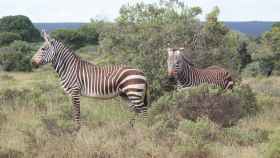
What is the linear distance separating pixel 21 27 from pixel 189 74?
1785 inches

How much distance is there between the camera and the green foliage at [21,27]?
54.8 m

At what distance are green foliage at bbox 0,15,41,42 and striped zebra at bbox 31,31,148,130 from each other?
44.0 m

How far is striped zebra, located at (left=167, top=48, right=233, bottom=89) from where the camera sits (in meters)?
11.8

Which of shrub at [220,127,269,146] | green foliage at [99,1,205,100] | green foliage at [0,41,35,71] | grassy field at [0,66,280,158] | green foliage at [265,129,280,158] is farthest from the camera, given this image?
green foliage at [0,41,35,71]

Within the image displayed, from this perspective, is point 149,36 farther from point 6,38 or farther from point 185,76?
point 6,38

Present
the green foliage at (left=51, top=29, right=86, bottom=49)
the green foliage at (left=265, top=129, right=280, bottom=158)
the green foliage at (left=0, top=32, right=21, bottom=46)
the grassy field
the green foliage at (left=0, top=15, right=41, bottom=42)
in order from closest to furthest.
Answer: the green foliage at (left=265, top=129, right=280, bottom=158)
the grassy field
the green foliage at (left=0, top=32, right=21, bottom=46)
the green foliage at (left=51, top=29, right=86, bottom=49)
the green foliage at (left=0, top=15, right=41, bottom=42)

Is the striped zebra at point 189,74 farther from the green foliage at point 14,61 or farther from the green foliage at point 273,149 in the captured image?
the green foliage at point 14,61

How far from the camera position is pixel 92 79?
11.0 meters

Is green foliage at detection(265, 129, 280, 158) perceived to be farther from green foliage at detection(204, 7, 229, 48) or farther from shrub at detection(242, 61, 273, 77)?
shrub at detection(242, 61, 273, 77)

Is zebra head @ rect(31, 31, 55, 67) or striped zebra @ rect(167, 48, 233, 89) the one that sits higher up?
zebra head @ rect(31, 31, 55, 67)

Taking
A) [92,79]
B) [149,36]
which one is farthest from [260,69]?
[92,79]

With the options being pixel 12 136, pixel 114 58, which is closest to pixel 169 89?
pixel 114 58

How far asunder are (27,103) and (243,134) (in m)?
5.46

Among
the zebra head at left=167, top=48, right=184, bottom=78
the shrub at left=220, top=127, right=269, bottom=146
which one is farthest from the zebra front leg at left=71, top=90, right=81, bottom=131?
the shrub at left=220, top=127, right=269, bottom=146
